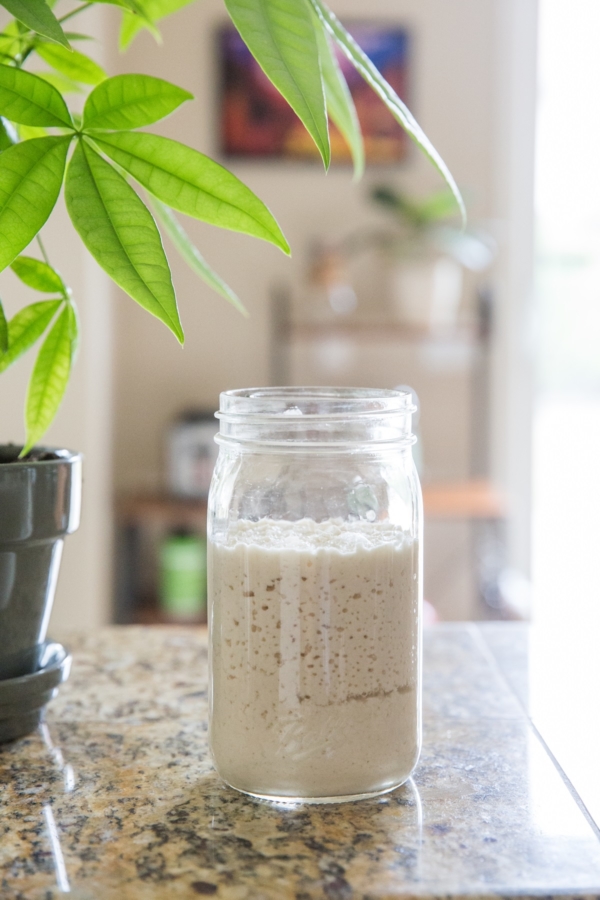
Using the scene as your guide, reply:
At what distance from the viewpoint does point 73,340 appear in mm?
615

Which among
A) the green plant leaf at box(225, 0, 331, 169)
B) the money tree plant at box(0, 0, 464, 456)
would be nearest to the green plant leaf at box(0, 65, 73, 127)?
the money tree plant at box(0, 0, 464, 456)

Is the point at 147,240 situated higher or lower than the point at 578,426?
higher

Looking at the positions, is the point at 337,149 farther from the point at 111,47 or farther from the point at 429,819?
the point at 429,819

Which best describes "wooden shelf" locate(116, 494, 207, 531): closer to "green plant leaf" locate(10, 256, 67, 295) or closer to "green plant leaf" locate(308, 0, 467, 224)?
"green plant leaf" locate(10, 256, 67, 295)

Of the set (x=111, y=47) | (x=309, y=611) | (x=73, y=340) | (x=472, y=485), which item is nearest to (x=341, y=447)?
(x=309, y=611)

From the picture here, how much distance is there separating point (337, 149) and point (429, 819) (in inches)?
103

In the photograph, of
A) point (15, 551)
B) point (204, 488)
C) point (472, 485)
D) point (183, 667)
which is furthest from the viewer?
point (472, 485)

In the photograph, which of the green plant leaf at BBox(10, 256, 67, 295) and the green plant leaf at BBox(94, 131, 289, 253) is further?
the green plant leaf at BBox(10, 256, 67, 295)

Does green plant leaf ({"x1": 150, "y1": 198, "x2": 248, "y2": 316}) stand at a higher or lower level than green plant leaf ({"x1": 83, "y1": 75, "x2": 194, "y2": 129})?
lower

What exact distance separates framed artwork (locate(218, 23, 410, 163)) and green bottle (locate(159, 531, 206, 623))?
49.2 inches

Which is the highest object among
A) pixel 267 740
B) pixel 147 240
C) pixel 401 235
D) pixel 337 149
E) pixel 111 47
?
pixel 111 47

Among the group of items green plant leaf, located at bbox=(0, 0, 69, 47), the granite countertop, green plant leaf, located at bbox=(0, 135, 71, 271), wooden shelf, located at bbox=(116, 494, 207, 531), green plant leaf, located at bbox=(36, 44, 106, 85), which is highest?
green plant leaf, located at bbox=(36, 44, 106, 85)

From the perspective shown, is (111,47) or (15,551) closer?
(15,551)

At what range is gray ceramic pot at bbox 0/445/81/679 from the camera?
57 centimetres
